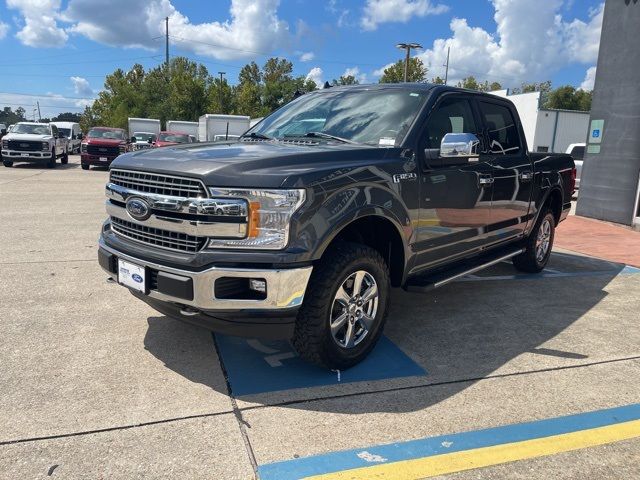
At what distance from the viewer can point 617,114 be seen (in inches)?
422

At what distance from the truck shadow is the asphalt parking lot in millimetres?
17

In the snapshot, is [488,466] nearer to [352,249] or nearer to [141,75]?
[352,249]

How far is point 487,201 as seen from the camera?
480cm

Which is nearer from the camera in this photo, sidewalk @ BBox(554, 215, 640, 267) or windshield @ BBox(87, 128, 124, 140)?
sidewalk @ BBox(554, 215, 640, 267)

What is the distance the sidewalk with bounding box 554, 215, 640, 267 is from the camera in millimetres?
8094

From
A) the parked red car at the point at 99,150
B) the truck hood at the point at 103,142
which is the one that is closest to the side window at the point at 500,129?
the parked red car at the point at 99,150

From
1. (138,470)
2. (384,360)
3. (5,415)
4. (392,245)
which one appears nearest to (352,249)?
(392,245)

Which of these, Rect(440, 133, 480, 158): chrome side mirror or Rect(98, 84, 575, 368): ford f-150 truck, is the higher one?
Rect(440, 133, 480, 158): chrome side mirror

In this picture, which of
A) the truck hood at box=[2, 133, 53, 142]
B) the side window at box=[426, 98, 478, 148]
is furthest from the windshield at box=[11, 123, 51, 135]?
the side window at box=[426, 98, 478, 148]

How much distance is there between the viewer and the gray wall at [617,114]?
1036 centimetres

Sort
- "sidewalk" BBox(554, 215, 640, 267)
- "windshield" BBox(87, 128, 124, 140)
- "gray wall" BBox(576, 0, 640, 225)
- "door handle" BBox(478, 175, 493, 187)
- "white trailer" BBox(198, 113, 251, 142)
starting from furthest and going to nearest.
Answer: "white trailer" BBox(198, 113, 251, 142), "windshield" BBox(87, 128, 124, 140), "gray wall" BBox(576, 0, 640, 225), "sidewalk" BBox(554, 215, 640, 267), "door handle" BBox(478, 175, 493, 187)

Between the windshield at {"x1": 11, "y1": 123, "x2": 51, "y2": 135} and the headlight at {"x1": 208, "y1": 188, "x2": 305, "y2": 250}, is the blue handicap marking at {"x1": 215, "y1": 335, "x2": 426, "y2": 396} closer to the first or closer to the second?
the headlight at {"x1": 208, "y1": 188, "x2": 305, "y2": 250}

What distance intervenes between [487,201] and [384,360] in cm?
192

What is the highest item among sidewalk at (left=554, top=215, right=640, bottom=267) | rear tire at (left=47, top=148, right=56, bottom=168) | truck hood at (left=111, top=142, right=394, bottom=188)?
truck hood at (left=111, top=142, right=394, bottom=188)
